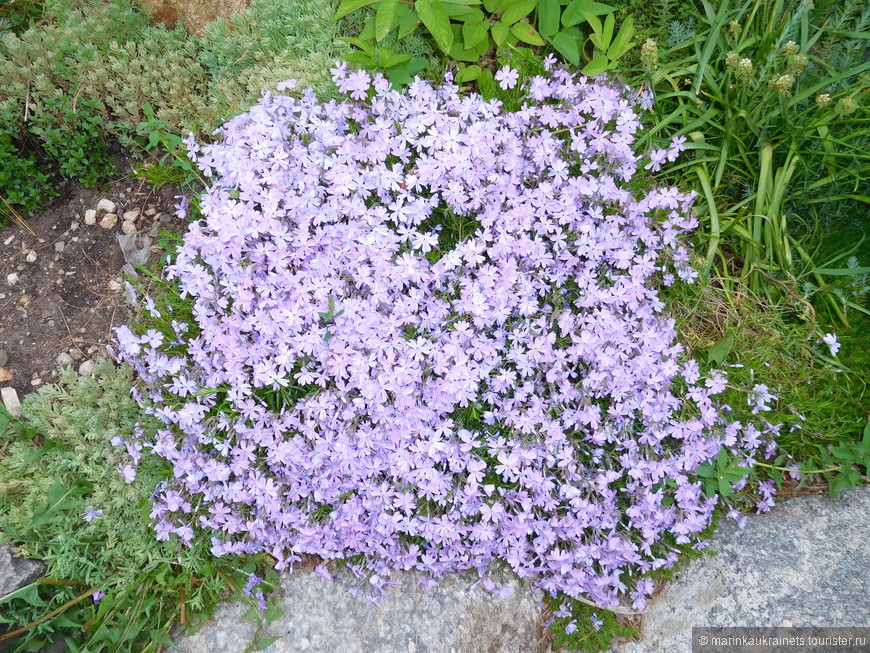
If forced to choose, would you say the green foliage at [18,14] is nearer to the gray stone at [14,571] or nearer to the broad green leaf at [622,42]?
the gray stone at [14,571]

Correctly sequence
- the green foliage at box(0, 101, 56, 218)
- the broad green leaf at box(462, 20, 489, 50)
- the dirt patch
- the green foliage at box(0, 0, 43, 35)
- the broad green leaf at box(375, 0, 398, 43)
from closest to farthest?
the broad green leaf at box(375, 0, 398, 43) → the broad green leaf at box(462, 20, 489, 50) → the dirt patch → the green foliage at box(0, 101, 56, 218) → the green foliage at box(0, 0, 43, 35)

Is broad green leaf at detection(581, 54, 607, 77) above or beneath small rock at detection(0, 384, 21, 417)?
above

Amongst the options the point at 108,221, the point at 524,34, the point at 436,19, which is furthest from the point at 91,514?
the point at 524,34

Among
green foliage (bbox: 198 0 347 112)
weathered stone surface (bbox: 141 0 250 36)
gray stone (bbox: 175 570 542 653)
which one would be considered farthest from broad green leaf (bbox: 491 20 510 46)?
gray stone (bbox: 175 570 542 653)

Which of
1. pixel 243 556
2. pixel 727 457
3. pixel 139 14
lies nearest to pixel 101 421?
pixel 243 556

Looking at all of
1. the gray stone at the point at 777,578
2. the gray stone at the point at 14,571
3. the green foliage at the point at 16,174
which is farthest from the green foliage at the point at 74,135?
the gray stone at the point at 777,578

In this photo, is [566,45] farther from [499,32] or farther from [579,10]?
[499,32]

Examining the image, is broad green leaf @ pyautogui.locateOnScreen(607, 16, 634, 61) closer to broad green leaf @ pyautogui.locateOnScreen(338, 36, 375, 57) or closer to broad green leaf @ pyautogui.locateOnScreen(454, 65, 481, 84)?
broad green leaf @ pyautogui.locateOnScreen(454, 65, 481, 84)
